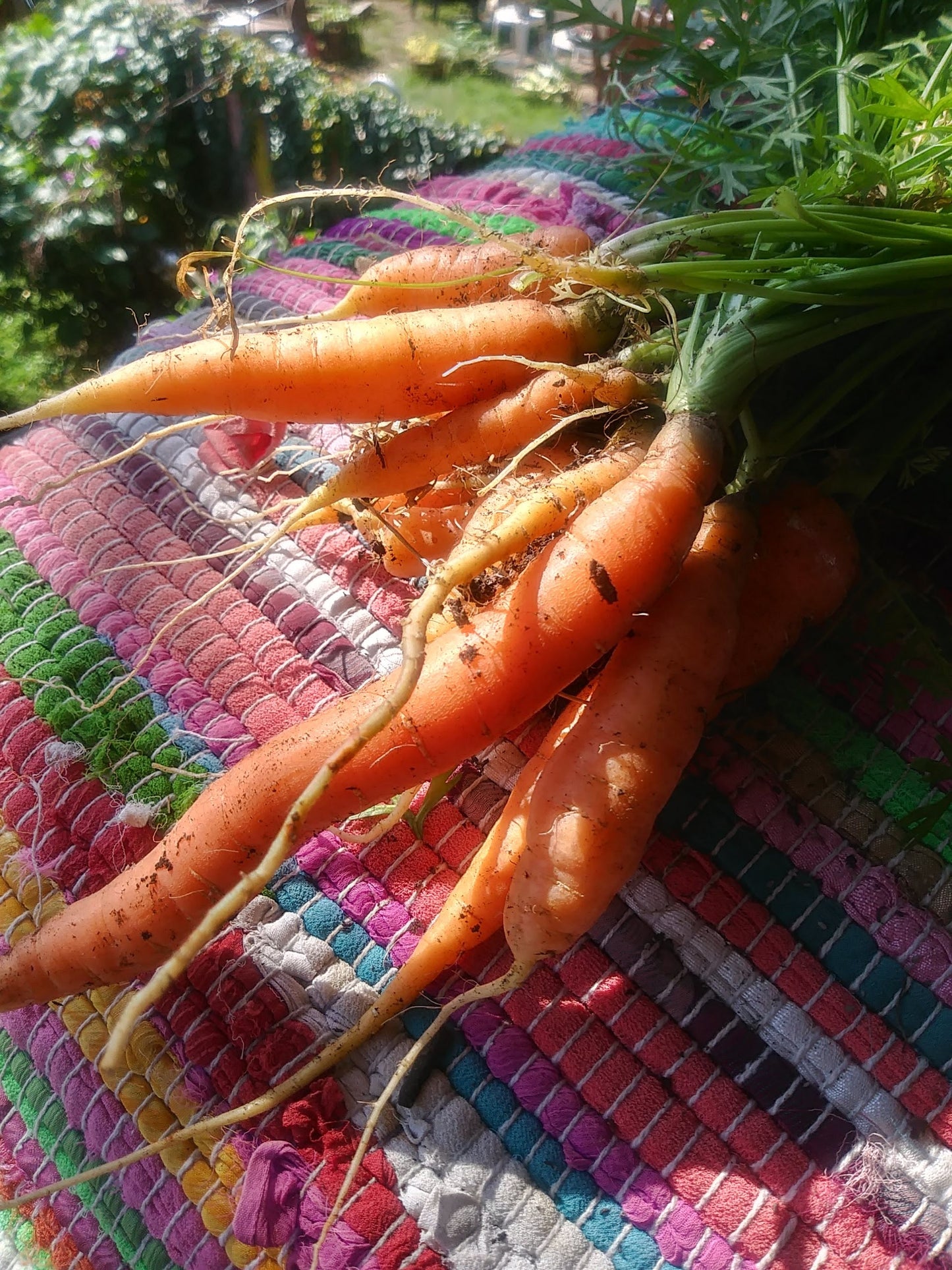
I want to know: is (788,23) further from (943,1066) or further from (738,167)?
(943,1066)

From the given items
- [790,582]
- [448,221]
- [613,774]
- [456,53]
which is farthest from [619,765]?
[456,53]

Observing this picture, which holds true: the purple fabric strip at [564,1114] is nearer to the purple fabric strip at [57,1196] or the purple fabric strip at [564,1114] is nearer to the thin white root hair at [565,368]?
the purple fabric strip at [57,1196]

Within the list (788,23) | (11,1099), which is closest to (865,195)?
(788,23)

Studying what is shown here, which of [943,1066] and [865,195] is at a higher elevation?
[865,195]

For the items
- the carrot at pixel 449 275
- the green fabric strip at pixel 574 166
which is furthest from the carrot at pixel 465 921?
the green fabric strip at pixel 574 166

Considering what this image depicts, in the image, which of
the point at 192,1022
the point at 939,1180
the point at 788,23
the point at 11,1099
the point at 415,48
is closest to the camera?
the point at 939,1180

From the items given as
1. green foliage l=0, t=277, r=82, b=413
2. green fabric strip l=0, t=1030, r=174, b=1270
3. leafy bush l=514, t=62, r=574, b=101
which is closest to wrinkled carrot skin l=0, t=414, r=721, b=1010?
green fabric strip l=0, t=1030, r=174, b=1270
